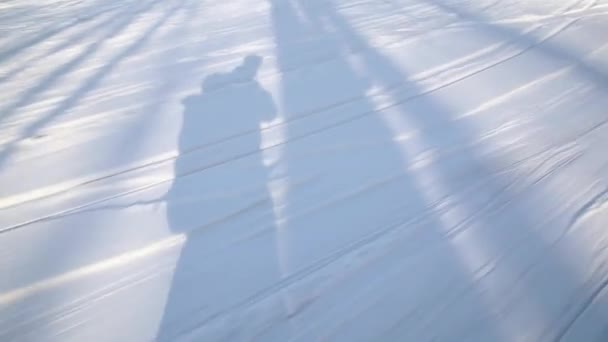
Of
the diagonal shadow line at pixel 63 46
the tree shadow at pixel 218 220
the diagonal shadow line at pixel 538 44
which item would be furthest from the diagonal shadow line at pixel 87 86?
the diagonal shadow line at pixel 538 44

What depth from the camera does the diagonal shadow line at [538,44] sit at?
7.95ft

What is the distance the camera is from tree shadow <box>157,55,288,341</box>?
1278 millimetres

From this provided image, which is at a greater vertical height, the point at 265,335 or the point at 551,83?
the point at 551,83

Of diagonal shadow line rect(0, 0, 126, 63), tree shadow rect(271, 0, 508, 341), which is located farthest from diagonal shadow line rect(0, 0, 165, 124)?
tree shadow rect(271, 0, 508, 341)

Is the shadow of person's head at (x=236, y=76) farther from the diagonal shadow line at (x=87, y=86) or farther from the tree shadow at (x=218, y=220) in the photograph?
the diagonal shadow line at (x=87, y=86)

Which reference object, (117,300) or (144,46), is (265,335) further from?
(144,46)

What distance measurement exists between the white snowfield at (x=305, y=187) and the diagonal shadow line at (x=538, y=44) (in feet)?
0.06

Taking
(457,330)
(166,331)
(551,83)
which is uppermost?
(551,83)

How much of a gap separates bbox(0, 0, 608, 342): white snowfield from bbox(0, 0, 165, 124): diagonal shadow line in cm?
2

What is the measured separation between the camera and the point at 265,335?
3.91ft

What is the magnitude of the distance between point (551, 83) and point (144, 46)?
2.60 metres

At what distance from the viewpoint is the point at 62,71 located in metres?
2.51

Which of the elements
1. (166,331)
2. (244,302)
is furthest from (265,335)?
(166,331)

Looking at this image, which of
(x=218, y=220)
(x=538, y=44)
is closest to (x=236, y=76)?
(x=218, y=220)
